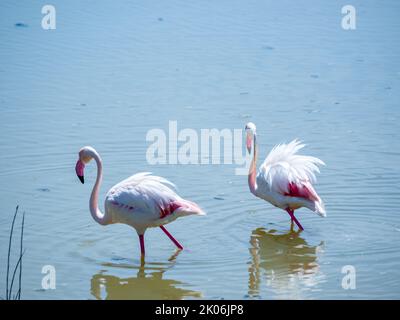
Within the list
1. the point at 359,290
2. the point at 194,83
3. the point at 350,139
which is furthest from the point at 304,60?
the point at 359,290

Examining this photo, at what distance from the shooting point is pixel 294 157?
866cm

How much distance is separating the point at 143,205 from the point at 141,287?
739mm

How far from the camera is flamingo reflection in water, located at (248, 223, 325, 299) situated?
7301mm

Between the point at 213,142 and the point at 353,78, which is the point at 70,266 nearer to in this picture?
the point at 213,142

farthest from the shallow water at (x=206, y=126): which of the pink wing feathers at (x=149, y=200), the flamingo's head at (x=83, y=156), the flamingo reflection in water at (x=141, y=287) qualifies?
the flamingo's head at (x=83, y=156)

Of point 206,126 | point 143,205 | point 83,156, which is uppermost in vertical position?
point 206,126

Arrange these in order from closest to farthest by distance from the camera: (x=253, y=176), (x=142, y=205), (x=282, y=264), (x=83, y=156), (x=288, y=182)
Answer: (x=142, y=205)
(x=282, y=264)
(x=83, y=156)
(x=288, y=182)
(x=253, y=176)

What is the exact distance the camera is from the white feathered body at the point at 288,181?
27.7ft

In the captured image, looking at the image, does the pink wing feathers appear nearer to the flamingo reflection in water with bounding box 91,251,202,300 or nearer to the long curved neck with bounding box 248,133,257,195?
the flamingo reflection in water with bounding box 91,251,202,300

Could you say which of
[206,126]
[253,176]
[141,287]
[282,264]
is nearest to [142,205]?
[141,287]

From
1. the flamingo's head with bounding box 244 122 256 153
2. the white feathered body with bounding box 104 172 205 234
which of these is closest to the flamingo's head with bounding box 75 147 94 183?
the white feathered body with bounding box 104 172 205 234

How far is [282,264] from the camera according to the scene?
784cm

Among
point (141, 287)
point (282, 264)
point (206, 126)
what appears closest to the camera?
point (141, 287)

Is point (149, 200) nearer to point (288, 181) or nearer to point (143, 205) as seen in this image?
point (143, 205)
